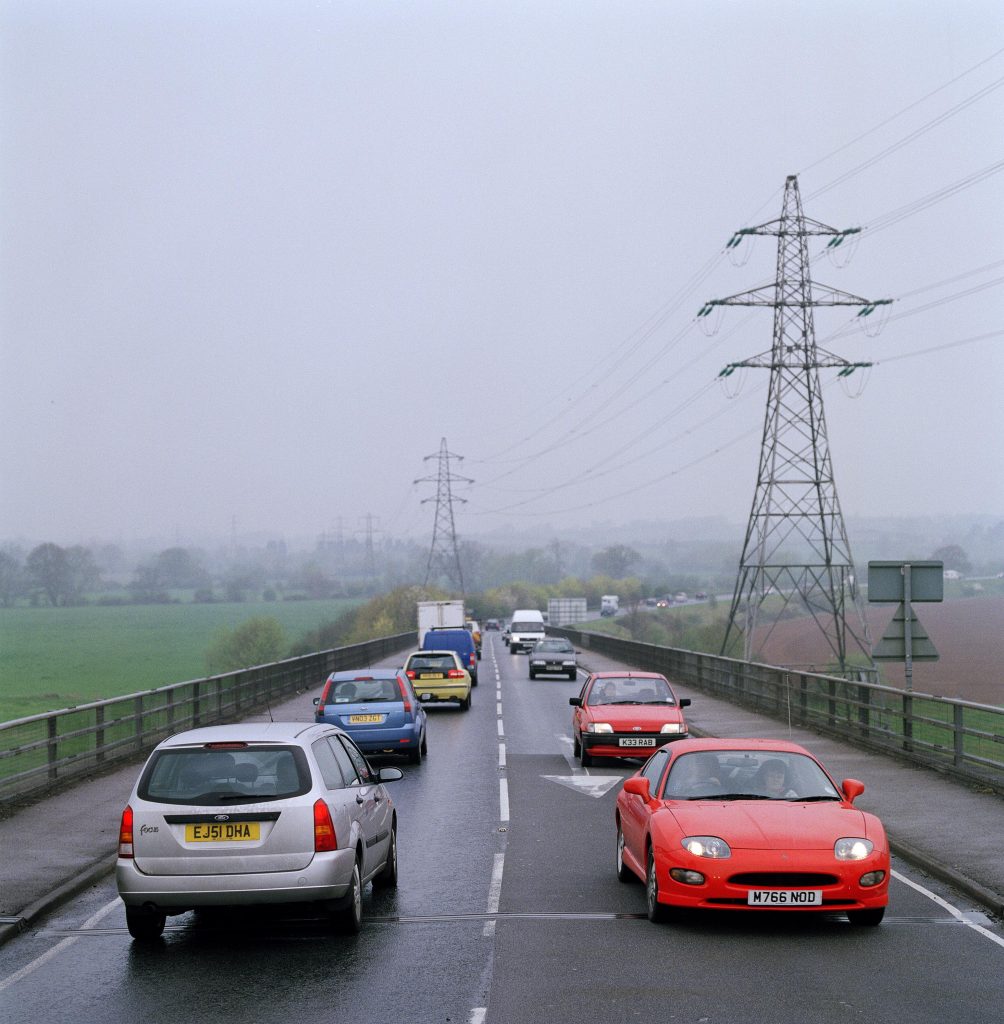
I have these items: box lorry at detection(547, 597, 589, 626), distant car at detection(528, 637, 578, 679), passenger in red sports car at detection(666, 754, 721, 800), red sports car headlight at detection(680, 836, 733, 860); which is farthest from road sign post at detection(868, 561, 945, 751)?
box lorry at detection(547, 597, 589, 626)

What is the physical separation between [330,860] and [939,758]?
40.1ft

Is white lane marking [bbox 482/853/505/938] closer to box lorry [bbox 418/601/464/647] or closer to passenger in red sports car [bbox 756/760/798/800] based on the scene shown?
passenger in red sports car [bbox 756/760/798/800]

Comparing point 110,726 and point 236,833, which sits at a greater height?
point 236,833

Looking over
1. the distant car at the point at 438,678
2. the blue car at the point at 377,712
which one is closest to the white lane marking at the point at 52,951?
→ the blue car at the point at 377,712

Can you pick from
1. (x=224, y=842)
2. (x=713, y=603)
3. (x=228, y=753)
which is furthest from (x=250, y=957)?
(x=713, y=603)

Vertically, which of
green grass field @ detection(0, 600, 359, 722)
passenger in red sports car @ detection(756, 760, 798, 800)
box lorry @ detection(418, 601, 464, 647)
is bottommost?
green grass field @ detection(0, 600, 359, 722)

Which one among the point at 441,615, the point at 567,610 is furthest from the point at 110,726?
the point at 567,610

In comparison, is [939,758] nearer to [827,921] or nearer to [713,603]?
[827,921]

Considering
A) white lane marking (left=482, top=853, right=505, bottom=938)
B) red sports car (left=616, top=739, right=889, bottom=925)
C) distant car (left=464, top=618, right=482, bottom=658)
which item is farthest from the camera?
distant car (left=464, top=618, right=482, bottom=658)

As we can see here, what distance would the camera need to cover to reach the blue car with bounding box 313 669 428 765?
21.0 meters

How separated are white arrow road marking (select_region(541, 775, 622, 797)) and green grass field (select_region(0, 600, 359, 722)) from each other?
5065 centimetres

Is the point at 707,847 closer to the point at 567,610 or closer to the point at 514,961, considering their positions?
the point at 514,961

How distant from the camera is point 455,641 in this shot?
4766 centimetres

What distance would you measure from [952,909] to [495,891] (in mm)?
3546
